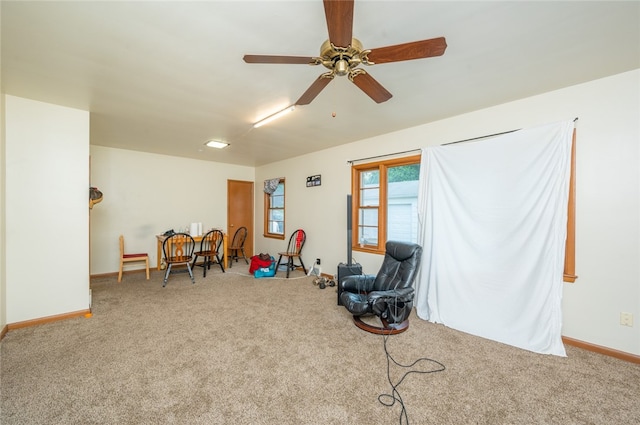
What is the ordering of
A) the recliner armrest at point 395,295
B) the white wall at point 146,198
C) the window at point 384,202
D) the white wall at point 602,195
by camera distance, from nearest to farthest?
the white wall at point 602,195
the recliner armrest at point 395,295
the window at point 384,202
the white wall at point 146,198

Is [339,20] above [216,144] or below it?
below

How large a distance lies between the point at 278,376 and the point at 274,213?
4.91 m

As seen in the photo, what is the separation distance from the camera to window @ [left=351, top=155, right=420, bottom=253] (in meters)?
3.96

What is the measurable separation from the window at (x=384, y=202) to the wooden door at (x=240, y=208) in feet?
11.7

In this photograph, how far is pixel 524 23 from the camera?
1731mm

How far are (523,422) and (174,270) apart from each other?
5.77 m

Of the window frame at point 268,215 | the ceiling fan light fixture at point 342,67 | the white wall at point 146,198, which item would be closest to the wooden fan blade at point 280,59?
the ceiling fan light fixture at point 342,67

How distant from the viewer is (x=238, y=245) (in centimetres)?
686

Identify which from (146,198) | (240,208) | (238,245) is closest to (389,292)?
(238,245)

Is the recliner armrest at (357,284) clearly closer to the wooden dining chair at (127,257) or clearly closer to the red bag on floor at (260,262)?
the red bag on floor at (260,262)

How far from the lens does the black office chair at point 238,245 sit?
6547 millimetres

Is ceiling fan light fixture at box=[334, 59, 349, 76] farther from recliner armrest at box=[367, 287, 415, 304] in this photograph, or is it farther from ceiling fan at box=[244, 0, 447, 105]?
recliner armrest at box=[367, 287, 415, 304]

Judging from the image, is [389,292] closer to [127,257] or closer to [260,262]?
[260,262]

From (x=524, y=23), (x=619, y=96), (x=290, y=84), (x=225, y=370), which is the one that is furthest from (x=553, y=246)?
(x=225, y=370)
